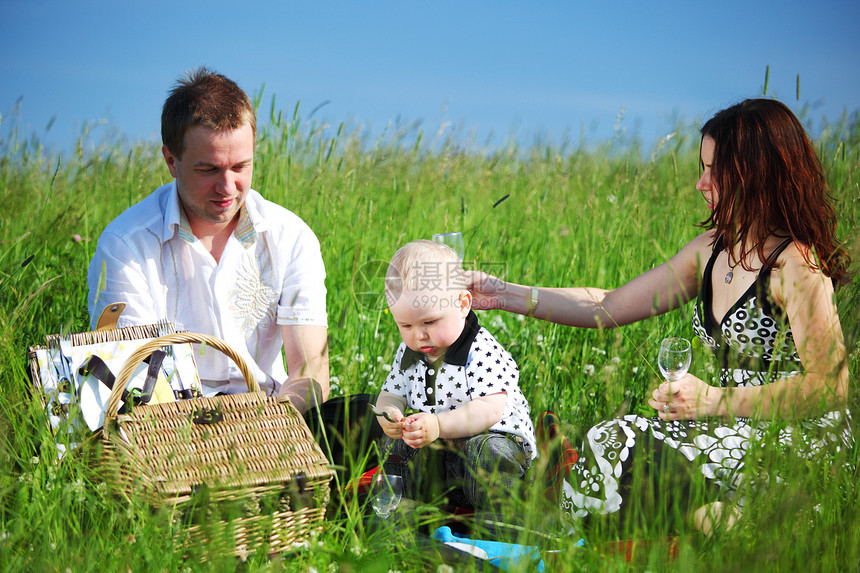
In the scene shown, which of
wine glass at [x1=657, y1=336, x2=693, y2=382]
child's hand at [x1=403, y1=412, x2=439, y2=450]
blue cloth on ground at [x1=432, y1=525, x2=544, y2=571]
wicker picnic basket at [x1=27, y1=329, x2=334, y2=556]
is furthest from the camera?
child's hand at [x1=403, y1=412, x2=439, y2=450]

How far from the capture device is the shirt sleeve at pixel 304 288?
9.51ft

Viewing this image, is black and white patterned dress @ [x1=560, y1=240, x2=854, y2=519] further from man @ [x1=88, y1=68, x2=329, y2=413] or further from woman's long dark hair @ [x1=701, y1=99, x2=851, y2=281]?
man @ [x1=88, y1=68, x2=329, y2=413]

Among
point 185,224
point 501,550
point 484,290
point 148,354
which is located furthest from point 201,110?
point 501,550

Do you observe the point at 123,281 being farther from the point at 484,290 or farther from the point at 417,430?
the point at 484,290

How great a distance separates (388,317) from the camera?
388 centimetres

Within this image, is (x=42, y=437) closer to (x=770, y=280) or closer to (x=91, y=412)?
(x=91, y=412)

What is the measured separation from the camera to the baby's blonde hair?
238 cm

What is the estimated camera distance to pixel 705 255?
281 cm

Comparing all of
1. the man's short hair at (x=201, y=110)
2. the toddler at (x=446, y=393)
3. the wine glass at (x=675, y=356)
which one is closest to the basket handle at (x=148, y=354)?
the toddler at (x=446, y=393)

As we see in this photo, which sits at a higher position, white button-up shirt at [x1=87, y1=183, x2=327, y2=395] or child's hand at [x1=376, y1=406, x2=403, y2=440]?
white button-up shirt at [x1=87, y1=183, x2=327, y2=395]

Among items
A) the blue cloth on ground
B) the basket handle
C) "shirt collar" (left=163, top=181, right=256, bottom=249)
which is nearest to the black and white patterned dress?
the blue cloth on ground

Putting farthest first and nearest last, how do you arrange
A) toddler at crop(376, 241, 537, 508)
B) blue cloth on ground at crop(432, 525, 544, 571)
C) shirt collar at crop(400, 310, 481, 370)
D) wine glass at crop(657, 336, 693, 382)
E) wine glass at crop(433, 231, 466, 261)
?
wine glass at crop(433, 231, 466, 261)
shirt collar at crop(400, 310, 481, 370)
toddler at crop(376, 241, 537, 508)
wine glass at crop(657, 336, 693, 382)
blue cloth on ground at crop(432, 525, 544, 571)

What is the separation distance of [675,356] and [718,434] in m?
0.33

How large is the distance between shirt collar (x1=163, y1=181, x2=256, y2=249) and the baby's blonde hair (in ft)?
2.60
